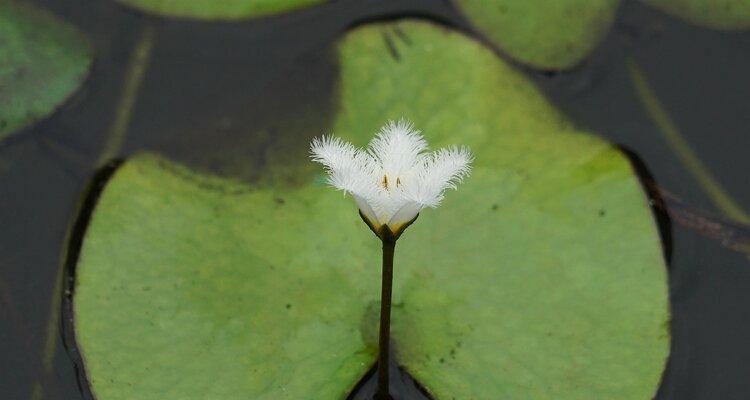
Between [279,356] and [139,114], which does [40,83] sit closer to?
[139,114]

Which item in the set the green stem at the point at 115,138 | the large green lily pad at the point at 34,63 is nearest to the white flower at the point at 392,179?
the green stem at the point at 115,138

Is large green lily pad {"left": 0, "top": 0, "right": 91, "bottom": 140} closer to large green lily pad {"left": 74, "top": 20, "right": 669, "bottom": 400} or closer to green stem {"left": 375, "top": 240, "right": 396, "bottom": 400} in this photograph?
large green lily pad {"left": 74, "top": 20, "right": 669, "bottom": 400}

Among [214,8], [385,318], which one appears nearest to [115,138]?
[214,8]

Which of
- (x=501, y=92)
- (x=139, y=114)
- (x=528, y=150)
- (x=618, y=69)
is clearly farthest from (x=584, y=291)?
(x=139, y=114)

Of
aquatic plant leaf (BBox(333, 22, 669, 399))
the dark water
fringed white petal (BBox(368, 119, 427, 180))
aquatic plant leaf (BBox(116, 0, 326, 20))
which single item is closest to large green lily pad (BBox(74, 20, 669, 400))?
aquatic plant leaf (BBox(333, 22, 669, 399))

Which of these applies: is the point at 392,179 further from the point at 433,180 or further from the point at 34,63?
the point at 34,63

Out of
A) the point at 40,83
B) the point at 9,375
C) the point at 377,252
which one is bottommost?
the point at 9,375
